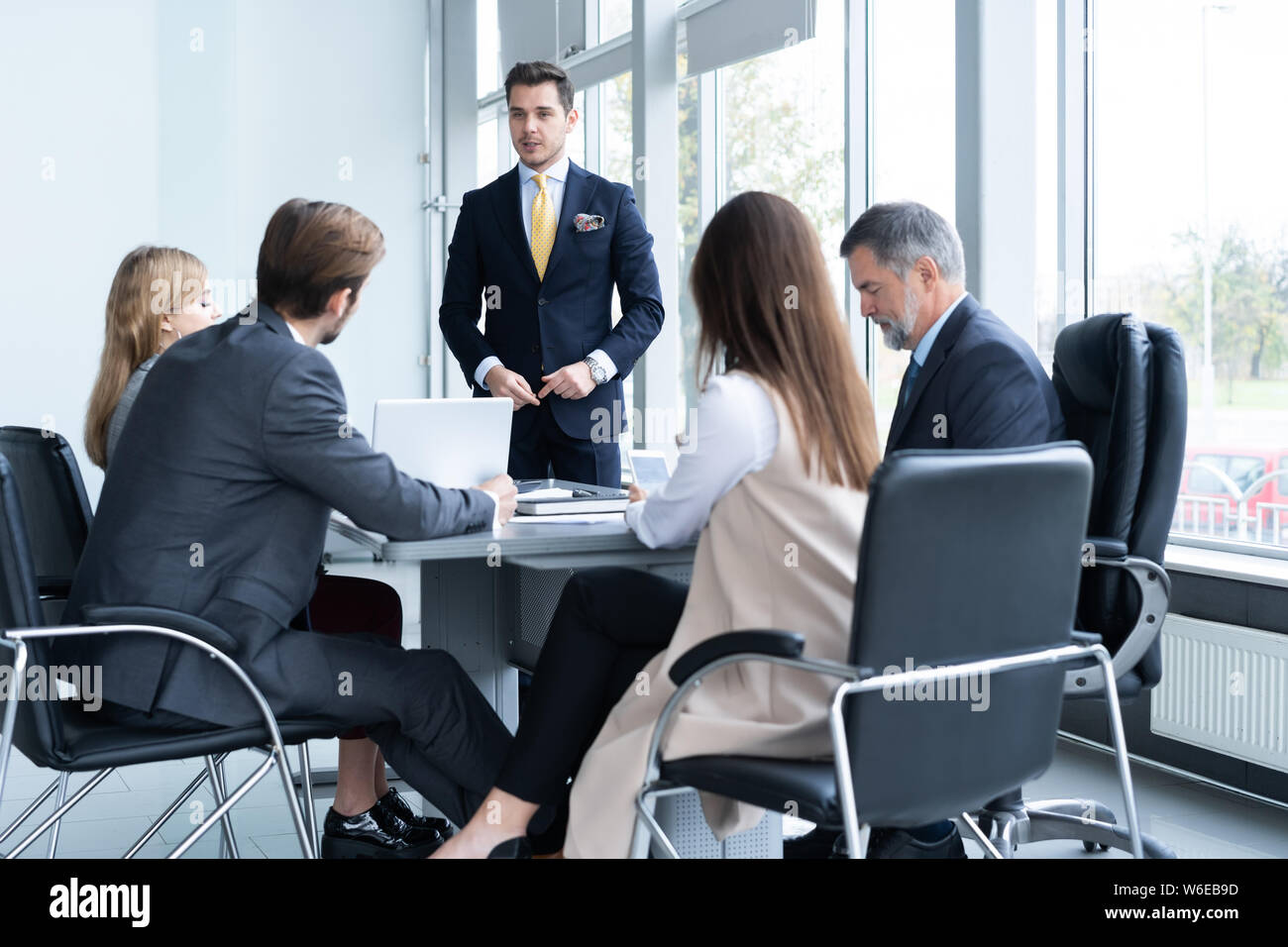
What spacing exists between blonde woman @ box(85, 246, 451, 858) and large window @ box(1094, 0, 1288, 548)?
7.80ft

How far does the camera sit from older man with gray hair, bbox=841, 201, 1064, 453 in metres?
2.56

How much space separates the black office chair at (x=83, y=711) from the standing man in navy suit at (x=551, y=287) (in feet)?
5.31

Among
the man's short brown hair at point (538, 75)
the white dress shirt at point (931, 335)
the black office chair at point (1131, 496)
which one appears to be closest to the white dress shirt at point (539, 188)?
the man's short brown hair at point (538, 75)

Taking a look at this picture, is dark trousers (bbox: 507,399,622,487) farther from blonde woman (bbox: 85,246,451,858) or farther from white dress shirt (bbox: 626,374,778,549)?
white dress shirt (bbox: 626,374,778,549)

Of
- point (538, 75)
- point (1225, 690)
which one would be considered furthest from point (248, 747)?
point (1225, 690)

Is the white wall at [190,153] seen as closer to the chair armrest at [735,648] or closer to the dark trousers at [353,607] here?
the dark trousers at [353,607]

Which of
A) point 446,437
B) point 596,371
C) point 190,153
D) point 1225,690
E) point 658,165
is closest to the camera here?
point 446,437

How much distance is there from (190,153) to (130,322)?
432 centimetres

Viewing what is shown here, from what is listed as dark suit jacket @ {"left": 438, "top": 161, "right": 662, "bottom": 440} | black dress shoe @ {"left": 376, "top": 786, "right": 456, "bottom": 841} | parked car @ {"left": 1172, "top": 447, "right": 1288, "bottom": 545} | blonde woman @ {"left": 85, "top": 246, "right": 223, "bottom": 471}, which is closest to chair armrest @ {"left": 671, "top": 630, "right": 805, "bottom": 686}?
black dress shoe @ {"left": 376, "top": 786, "right": 456, "bottom": 841}

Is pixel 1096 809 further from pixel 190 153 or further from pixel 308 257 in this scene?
pixel 190 153

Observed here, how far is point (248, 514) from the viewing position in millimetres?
2166

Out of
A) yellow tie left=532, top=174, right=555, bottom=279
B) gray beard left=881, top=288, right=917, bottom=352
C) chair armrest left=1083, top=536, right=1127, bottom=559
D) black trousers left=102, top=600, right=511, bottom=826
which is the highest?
yellow tie left=532, top=174, right=555, bottom=279
